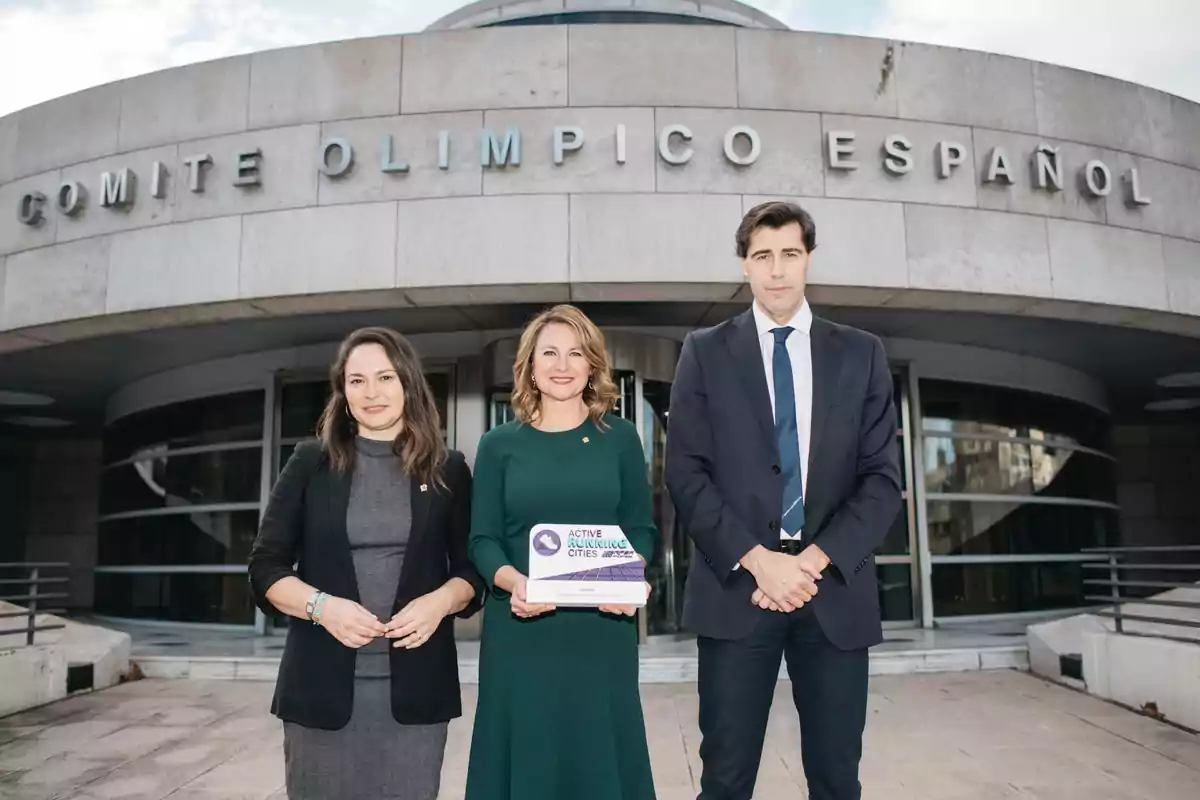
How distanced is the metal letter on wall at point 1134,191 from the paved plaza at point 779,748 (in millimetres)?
4901

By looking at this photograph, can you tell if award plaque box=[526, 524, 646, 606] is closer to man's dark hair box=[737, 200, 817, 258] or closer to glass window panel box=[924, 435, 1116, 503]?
man's dark hair box=[737, 200, 817, 258]

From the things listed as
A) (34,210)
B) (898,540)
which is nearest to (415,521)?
(34,210)

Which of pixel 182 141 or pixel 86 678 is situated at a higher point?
pixel 182 141

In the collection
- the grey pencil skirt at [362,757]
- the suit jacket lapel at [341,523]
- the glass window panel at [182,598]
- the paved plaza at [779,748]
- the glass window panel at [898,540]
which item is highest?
the suit jacket lapel at [341,523]

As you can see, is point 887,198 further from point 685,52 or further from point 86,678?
point 86,678

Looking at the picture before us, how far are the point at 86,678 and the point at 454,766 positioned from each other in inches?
165

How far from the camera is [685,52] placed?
8242mm

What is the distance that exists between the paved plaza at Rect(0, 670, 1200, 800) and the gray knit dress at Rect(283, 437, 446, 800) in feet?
6.96

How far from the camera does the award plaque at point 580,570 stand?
236 centimetres

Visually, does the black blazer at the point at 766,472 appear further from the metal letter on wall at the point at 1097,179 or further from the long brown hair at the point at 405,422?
the metal letter on wall at the point at 1097,179

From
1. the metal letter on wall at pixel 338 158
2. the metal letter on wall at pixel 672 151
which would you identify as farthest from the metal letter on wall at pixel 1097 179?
the metal letter on wall at pixel 338 158

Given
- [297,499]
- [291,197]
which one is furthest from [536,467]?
[291,197]

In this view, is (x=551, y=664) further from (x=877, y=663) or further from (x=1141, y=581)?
(x=1141, y=581)

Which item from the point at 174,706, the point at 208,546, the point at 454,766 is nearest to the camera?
the point at 454,766
